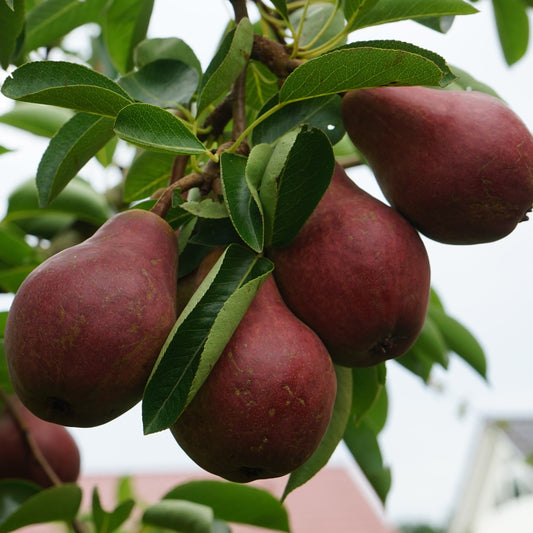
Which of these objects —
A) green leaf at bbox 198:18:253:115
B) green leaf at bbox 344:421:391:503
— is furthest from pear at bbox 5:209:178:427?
green leaf at bbox 344:421:391:503

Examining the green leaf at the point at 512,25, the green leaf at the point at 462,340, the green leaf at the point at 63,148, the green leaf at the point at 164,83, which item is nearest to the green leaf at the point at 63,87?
the green leaf at the point at 63,148

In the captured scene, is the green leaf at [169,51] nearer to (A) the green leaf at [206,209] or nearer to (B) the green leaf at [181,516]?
(A) the green leaf at [206,209]

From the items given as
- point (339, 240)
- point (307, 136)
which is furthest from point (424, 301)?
point (307, 136)

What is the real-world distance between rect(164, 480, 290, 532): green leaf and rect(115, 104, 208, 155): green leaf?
0.66 m

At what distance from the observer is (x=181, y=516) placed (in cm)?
124

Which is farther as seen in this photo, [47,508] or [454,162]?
[47,508]

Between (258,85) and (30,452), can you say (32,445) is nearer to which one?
(30,452)

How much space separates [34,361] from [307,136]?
0.37 m

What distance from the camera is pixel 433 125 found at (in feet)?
3.11

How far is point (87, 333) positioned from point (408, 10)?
0.65m

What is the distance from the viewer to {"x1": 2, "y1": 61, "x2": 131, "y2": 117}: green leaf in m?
0.85

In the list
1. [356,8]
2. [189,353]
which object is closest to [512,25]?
[356,8]

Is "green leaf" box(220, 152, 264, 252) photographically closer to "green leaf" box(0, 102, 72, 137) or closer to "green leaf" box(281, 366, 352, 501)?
"green leaf" box(281, 366, 352, 501)

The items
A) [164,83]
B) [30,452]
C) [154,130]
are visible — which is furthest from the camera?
[30,452]
